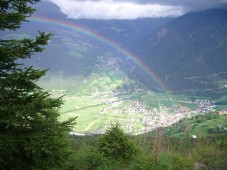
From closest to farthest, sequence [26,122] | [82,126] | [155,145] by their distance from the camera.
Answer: [26,122] < [155,145] < [82,126]

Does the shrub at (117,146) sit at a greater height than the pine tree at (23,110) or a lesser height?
lesser

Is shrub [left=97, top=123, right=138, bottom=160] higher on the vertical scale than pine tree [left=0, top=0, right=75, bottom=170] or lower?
lower

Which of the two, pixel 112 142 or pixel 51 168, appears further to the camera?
pixel 112 142

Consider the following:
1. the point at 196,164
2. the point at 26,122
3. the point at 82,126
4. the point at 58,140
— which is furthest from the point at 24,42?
the point at 82,126

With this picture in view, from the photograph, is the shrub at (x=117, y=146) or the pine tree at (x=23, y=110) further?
the shrub at (x=117, y=146)

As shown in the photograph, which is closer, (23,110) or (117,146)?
(23,110)

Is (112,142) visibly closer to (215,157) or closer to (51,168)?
(215,157)

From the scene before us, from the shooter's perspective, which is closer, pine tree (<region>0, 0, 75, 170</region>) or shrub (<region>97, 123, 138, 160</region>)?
pine tree (<region>0, 0, 75, 170</region>)

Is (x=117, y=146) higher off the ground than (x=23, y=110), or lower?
lower
